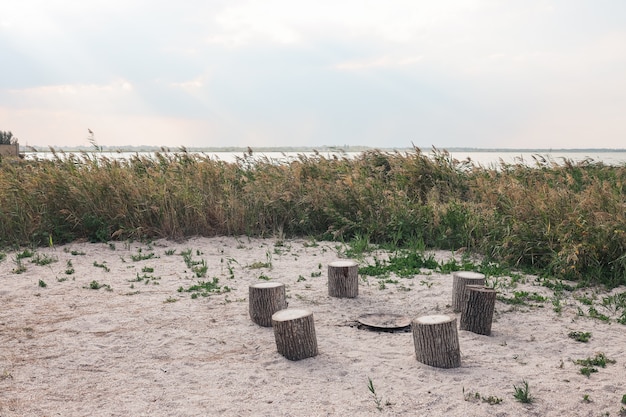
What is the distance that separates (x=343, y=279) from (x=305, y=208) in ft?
13.0

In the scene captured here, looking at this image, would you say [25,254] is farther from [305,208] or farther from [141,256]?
[305,208]

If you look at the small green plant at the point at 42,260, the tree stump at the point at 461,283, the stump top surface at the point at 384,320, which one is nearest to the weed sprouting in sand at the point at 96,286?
the small green plant at the point at 42,260

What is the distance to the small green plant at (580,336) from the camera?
5218mm

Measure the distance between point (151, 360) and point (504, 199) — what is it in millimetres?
6705

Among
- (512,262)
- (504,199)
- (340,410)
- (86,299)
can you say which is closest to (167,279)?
(86,299)

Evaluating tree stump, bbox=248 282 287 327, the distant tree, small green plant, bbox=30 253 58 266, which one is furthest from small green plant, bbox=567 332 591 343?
the distant tree

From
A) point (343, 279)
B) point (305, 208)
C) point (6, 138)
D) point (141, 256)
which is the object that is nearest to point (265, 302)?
point (343, 279)

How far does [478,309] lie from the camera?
529 centimetres

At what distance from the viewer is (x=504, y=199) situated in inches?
378

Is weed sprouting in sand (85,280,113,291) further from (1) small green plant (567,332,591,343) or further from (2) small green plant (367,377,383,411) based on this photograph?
A: (1) small green plant (567,332,591,343)

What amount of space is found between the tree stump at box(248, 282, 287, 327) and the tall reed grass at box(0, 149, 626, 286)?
11.8ft

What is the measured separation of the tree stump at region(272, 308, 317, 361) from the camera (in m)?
4.68

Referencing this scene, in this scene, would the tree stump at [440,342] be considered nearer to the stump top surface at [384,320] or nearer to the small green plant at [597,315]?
the stump top surface at [384,320]

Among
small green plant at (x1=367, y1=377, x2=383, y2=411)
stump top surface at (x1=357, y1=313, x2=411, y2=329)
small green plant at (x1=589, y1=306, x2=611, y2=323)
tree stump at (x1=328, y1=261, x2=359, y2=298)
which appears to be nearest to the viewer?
small green plant at (x1=367, y1=377, x2=383, y2=411)
